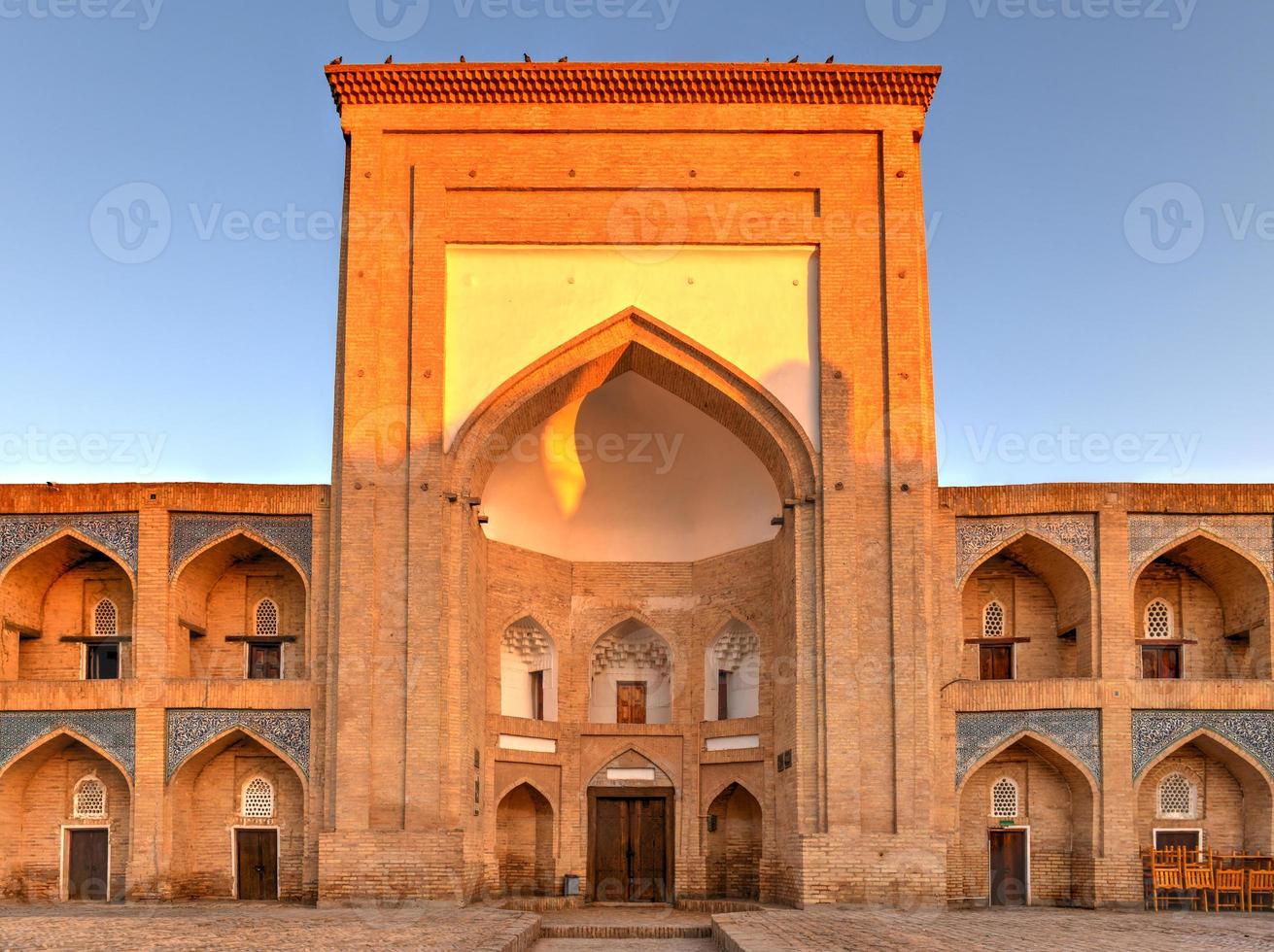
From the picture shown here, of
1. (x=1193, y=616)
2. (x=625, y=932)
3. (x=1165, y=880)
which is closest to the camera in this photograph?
(x=625, y=932)

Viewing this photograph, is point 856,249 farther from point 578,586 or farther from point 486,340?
point 578,586

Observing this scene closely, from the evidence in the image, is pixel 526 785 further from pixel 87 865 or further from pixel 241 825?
pixel 87 865

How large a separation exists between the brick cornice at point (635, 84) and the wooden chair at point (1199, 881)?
787 centimetres

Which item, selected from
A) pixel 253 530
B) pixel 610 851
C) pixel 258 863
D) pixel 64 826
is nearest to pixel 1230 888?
pixel 610 851

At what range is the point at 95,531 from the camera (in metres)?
15.1

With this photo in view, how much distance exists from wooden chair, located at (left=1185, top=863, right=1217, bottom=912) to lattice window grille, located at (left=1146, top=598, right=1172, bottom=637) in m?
2.46

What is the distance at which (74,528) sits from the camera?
1510 cm

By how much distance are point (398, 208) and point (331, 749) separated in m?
5.35

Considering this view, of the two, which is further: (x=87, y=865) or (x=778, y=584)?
(x=778, y=584)

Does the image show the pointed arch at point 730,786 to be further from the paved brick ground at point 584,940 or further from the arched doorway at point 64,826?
the arched doorway at point 64,826

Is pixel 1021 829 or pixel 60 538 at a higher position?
pixel 60 538

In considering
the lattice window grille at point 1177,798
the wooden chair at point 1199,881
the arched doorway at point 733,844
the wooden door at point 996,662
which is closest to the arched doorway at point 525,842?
the arched doorway at point 733,844

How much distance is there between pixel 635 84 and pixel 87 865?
9495 millimetres

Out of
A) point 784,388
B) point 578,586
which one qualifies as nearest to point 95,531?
point 578,586
